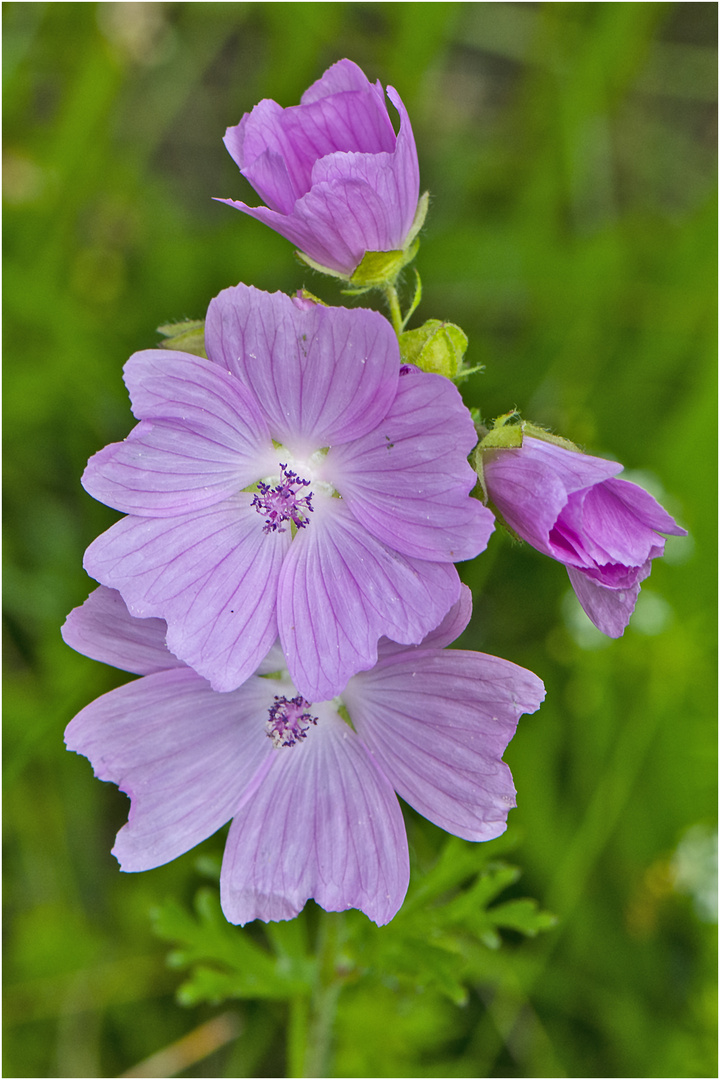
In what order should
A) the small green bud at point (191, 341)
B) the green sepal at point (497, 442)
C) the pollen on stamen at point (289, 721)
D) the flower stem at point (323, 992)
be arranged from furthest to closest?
the flower stem at point (323, 992) → the pollen on stamen at point (289, 721) → the small green bud at point (191, 341) → the green sepal at point (497, 442)

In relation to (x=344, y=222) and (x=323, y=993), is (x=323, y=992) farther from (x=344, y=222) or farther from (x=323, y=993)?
(x=344, y=222)

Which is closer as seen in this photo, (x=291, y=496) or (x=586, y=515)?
(x=586, y=515)

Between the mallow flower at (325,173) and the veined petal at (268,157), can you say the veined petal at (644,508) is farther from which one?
the veined petal at (268,157)

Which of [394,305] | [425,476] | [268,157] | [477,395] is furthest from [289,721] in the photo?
[477,395]

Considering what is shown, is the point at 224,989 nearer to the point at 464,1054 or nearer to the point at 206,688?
the point at 206,688

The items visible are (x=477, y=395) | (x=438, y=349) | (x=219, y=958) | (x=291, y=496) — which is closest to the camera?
(x=438, y=349)

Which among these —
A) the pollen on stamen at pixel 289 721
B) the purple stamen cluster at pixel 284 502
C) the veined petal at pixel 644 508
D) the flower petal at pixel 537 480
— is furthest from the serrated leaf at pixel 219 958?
the veined petal at pixel 644 508
